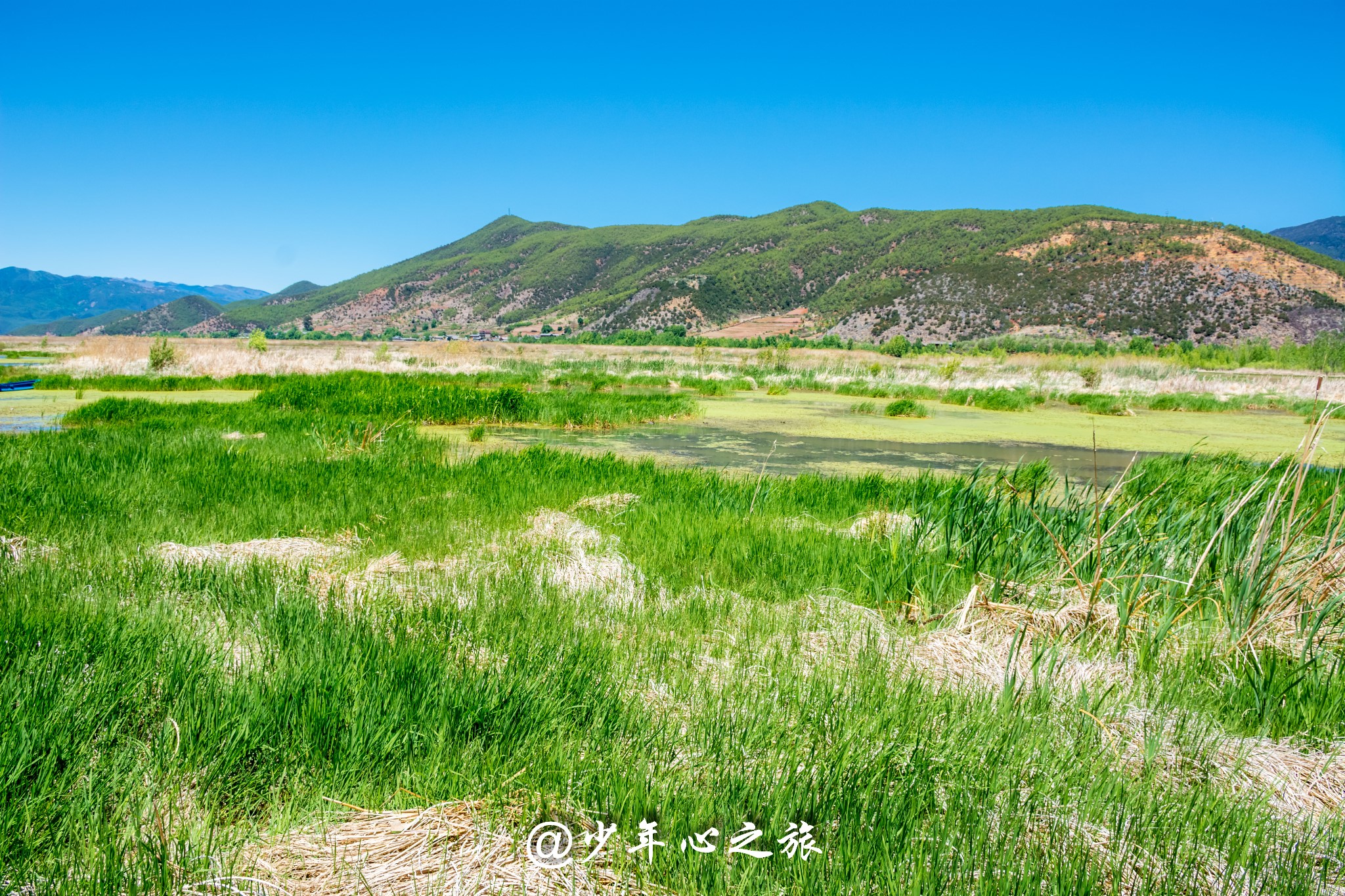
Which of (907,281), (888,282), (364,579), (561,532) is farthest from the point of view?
(888,282)

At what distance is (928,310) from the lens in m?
66.2

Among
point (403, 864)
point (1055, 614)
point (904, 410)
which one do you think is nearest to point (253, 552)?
point (403, 864)

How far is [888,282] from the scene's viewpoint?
255 feet

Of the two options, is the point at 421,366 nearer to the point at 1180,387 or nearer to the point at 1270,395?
the point at 1180,387

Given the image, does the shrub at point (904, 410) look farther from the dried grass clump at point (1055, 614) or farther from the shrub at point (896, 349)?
the shrub at point (896, 349)

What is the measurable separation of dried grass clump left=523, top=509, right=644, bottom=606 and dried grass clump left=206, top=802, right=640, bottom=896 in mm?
1931

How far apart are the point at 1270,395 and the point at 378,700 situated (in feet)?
88.0

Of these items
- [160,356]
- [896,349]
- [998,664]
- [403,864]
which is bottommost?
[998,664]

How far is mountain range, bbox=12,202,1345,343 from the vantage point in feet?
187

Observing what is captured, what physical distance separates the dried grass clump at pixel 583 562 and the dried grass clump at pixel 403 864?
1.93 metres

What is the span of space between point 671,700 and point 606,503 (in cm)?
370

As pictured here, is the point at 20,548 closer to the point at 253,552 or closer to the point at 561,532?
the point at 253,552

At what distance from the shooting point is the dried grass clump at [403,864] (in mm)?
1519

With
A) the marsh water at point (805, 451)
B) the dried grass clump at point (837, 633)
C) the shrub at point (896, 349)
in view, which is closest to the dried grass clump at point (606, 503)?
the dried grass clump at point (837, 633)
